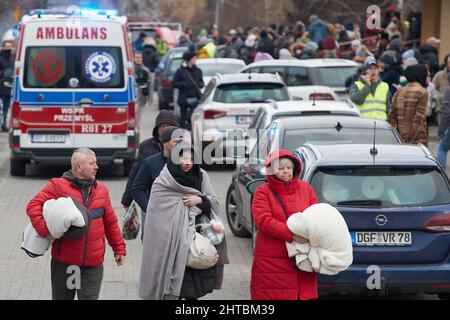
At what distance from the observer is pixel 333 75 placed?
26.5 metres

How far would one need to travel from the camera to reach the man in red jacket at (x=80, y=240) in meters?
8.81

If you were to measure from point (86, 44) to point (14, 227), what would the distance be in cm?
462

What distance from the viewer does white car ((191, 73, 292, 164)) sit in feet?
67.0

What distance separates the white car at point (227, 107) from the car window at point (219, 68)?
795cm

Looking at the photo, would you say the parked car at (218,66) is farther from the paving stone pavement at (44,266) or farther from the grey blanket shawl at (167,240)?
the grey blanket shawl at (167,240)

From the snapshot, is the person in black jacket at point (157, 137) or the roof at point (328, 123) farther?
the roof at point (328, 123)

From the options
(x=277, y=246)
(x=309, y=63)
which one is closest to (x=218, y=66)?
(x=309, y=63)

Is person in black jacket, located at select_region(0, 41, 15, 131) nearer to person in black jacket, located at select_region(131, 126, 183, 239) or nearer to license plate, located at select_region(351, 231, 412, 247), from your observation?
person in black jacket, located at select_region(131, 126, 183, 239)

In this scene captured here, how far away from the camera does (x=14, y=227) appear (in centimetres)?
1507

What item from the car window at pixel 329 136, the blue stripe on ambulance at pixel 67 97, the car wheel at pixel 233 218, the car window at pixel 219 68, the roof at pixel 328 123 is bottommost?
the car window at pixel 219 68

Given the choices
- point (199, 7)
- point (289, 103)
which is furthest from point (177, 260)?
point (199, 7)

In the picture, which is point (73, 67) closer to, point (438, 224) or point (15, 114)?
point (15, 114)

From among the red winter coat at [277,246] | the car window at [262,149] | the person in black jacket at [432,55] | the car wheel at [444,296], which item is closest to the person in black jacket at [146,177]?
the red winter coat at [277,246]

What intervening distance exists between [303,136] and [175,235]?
4349 mm
